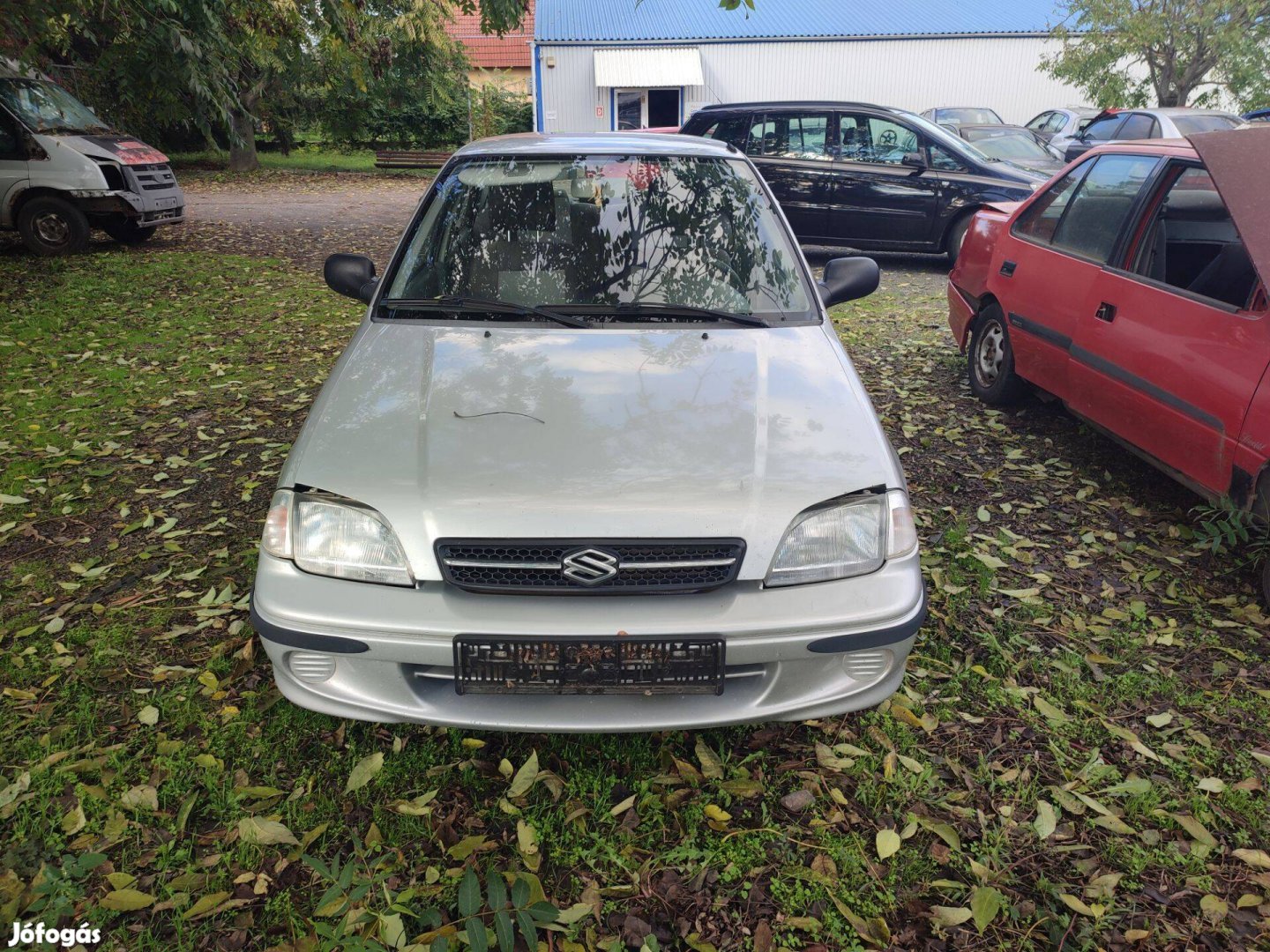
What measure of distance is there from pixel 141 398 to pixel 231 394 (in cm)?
54

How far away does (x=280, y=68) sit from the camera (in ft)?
67.6

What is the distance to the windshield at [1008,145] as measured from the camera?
11.9m

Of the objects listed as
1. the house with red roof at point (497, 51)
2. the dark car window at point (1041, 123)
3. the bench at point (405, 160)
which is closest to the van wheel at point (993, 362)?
the dark car window at point (1041, 123)

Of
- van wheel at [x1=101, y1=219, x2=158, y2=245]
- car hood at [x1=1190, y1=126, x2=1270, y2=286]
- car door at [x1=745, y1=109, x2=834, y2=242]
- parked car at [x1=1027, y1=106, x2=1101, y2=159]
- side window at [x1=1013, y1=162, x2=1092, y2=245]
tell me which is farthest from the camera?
parked car at [x1=1027, y1=106, x2=1101, y2=159]

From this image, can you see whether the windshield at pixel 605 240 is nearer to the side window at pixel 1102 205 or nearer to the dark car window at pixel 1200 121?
the side window at pixel 1102 205

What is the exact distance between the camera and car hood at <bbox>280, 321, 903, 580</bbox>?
2.21 metres

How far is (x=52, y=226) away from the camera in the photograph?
988cm

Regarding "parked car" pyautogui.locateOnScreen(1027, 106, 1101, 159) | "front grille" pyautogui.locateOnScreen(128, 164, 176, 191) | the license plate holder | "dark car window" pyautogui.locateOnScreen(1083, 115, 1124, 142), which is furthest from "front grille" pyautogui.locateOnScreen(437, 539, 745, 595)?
"parked car" pyautogui.locateOnScreen(1027, 106, 1101, 159)

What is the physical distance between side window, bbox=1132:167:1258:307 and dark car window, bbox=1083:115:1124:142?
34.9 feet

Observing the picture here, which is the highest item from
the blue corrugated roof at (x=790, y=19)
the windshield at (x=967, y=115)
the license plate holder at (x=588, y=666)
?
the blue corrugated roof at (x=790, y=19)

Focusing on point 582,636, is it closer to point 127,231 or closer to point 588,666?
point 588,666

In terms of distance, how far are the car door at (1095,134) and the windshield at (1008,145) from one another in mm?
1216

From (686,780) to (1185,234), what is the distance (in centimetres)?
346

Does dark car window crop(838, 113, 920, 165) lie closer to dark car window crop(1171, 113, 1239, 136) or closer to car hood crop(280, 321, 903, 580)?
dark car window crop(1171, 113, 1239, 136)
